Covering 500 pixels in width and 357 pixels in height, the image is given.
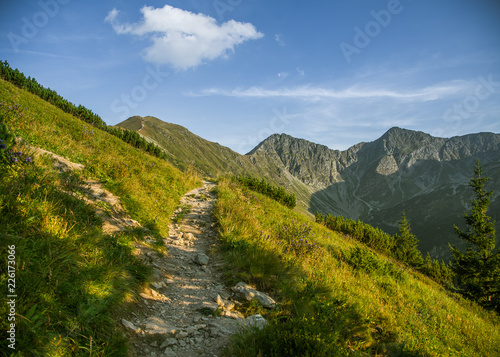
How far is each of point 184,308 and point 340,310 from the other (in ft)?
9.41

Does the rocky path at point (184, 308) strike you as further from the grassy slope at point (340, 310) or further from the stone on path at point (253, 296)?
the grassy slope at point (340, 310)

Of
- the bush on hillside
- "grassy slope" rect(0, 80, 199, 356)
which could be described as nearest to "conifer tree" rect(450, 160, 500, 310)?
the bush on hillside

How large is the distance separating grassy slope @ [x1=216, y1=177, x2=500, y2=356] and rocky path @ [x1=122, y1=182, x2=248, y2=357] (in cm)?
50

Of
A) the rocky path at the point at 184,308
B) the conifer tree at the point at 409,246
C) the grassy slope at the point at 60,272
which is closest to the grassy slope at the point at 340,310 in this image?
the rocky path at the point at 184,308

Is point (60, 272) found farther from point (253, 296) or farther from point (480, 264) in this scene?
point (480, 264)

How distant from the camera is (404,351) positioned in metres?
3.77

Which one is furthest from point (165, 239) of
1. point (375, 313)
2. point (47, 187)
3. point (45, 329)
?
point (375, 313)

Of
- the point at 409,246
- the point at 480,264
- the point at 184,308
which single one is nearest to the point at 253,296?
the point at 184,308

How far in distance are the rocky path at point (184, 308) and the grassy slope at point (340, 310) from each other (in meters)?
0.50

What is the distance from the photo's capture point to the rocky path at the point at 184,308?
309cm

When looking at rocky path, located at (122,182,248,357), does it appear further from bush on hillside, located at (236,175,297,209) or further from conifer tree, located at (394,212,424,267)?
conifer tree, located at (394,212,424,267)

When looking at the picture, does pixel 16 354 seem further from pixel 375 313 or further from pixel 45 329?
pixel 375 313

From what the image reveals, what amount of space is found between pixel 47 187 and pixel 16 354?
373 centimetres

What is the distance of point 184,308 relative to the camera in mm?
4156
